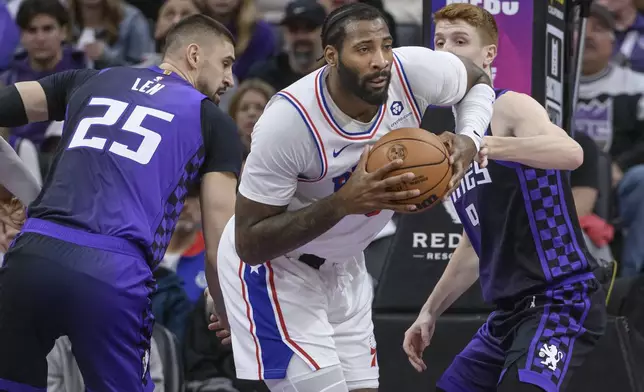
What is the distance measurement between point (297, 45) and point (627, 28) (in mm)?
2701

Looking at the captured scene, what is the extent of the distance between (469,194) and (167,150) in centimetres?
129

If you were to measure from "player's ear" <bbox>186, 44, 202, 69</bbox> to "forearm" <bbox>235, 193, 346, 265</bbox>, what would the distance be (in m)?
0.98

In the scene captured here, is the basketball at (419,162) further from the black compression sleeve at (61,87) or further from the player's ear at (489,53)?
the black compression sleeve at (61,87)

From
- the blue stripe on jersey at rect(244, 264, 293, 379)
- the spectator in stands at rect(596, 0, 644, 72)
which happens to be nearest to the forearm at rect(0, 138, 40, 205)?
the blue stripe on jersey at rect(244, 264, 293, 379)

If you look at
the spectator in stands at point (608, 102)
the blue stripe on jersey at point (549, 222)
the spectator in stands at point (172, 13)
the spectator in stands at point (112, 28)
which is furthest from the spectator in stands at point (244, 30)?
the blue stripe on jersey at point (549, 222)

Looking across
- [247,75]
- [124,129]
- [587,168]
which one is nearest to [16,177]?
[124,129]

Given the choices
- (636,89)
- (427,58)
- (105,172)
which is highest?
(427,58)

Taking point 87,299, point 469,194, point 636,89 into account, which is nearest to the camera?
point 87,299

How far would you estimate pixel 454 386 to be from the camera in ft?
15.9

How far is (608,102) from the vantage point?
8477mm

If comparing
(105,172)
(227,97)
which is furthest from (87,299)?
(227,97)

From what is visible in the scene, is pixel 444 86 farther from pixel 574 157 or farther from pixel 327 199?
pixel 327 199

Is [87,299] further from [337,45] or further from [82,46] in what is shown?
[82,46]

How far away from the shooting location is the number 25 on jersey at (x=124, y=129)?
14.2ft
